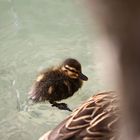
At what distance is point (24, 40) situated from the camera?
158 centimetres

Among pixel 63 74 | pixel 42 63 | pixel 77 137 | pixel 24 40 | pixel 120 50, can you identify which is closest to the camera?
pixel 120 50

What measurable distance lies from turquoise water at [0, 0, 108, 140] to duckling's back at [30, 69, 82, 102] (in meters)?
0.02

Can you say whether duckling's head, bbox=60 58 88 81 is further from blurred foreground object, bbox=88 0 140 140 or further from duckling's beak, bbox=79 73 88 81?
blurred foreground object, bbox=88 0 140 140

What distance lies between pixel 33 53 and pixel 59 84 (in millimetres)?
250

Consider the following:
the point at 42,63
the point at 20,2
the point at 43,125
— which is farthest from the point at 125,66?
the point at 20,2

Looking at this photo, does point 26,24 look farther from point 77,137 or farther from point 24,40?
point 77,137

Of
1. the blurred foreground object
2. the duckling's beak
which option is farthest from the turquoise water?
the blurred foreground object

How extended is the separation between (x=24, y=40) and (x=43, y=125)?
1.53ft

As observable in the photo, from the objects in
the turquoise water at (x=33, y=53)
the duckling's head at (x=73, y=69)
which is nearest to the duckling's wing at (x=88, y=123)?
the turquoise water at (x=33, y=53)

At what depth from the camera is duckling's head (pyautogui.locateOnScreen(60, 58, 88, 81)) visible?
1333 millimetres

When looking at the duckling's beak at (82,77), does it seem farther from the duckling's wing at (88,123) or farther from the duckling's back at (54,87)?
the duckling's wing at (88,123)

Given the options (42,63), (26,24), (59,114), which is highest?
(26,24)

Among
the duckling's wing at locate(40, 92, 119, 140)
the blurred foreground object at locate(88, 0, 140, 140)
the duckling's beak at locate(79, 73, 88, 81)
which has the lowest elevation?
the duckling's beak at locate(79, 73, 88, 81)

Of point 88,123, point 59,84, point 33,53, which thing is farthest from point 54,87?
point 88,123
